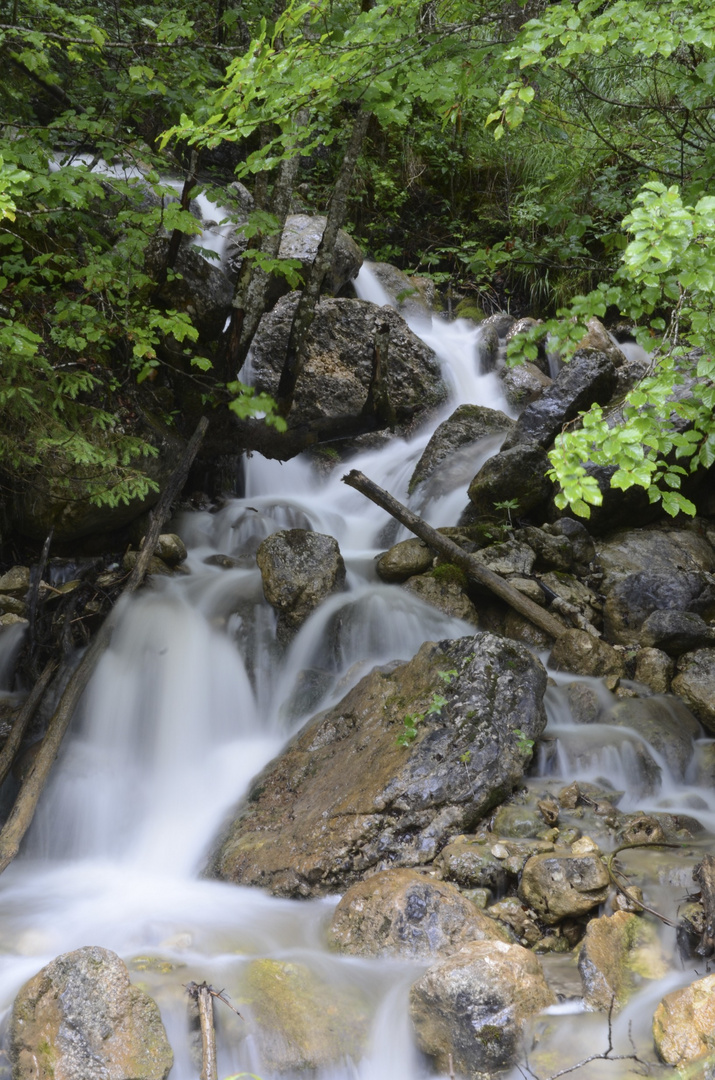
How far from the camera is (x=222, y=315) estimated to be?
6.93 m

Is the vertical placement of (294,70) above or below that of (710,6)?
above

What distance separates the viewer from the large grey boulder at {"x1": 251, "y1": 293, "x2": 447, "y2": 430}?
9195mm

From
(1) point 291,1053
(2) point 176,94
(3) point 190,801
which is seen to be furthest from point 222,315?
(1) point 291,1053

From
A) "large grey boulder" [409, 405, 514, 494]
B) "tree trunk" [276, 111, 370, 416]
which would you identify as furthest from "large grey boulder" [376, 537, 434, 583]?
"tree trunk" [276, 111, 370, 416]

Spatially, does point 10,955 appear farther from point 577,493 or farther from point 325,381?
point 325,381

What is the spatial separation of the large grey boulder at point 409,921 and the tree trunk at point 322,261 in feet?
15.7

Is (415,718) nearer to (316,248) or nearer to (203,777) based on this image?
(203,777)

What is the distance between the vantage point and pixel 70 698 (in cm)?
518

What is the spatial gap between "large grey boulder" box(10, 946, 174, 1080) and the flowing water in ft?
0.62

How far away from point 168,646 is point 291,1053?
353 centimetres

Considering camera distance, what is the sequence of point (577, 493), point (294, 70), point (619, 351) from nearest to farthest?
point (577, 493), point (294, 70), point (619, 351)

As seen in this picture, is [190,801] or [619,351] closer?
[190,801]

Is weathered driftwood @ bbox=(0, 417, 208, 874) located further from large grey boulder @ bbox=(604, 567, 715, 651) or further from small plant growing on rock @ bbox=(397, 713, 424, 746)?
large grey boulder @ bbox=(604, 567, 715, 651)

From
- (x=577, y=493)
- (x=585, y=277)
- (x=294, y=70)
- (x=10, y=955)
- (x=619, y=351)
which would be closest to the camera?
(x=577, y=493)
